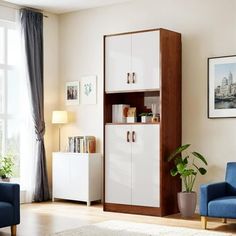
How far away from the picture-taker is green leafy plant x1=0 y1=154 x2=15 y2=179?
744 centimetres

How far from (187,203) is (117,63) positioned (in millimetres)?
2134

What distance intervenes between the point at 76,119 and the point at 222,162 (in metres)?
2.66

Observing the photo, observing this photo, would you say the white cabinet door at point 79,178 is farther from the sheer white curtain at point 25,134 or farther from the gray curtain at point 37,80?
the sheer white curtain at point 25,134

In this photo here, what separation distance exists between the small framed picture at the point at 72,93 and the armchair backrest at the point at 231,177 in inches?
117

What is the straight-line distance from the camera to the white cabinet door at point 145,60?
698cm

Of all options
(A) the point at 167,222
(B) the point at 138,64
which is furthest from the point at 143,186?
(B) the point at 138,64

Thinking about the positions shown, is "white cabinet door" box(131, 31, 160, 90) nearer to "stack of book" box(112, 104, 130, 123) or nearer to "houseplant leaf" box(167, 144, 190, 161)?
"stack of book" box(112, 104, 130, 123)

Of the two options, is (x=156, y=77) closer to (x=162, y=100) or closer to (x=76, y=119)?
(x=162, y=100)

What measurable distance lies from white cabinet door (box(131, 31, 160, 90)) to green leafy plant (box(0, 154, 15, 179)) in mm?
2121

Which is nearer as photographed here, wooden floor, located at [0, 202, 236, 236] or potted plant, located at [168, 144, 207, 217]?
wooden floor, located at [0, 202, 236, 236]

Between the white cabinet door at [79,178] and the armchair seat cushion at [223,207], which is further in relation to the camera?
the white cabinet door at [79,178]

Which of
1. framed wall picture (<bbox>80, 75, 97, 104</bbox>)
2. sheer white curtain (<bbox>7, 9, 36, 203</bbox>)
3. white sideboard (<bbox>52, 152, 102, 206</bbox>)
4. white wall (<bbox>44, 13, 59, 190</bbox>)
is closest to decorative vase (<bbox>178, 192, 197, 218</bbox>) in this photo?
white sideboard (<bbox>52, 152, 102, 206</bbox>)

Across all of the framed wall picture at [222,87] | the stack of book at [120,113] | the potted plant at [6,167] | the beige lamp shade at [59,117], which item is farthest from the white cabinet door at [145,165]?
the potted plant at [6,167]

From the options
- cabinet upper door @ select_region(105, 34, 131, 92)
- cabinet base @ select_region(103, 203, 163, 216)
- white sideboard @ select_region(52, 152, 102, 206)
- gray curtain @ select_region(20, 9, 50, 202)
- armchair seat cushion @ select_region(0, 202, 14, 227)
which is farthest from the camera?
gray curtain @ select_region(20, 9, 50, 202)
